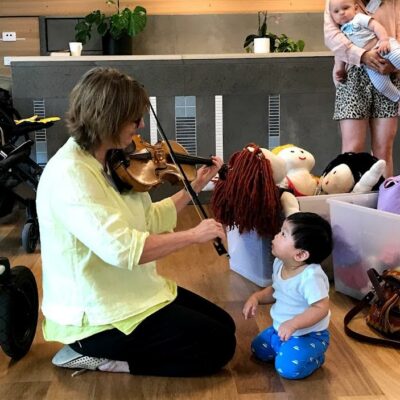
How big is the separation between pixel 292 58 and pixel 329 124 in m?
0.46

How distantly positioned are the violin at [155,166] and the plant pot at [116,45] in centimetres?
248

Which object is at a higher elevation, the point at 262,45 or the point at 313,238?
the point at 262,45

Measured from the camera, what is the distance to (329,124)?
3857 millimetres

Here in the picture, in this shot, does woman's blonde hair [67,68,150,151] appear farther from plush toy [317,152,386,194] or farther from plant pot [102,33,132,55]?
plant pot [102,33,132,55]

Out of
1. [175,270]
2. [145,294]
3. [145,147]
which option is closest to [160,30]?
[175,270]

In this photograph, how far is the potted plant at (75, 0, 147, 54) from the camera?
4.15 m

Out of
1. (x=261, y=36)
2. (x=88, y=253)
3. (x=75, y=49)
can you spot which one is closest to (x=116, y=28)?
(x=75, y=49)

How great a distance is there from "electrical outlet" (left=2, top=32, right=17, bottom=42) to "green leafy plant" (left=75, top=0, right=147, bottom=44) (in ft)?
2.11

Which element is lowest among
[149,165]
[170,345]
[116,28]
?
[170,345]

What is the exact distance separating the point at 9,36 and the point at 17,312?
3329mm

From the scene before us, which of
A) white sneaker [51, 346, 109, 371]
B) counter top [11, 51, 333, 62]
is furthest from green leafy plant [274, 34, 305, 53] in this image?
white sneaker [51, 346, 109, 371]

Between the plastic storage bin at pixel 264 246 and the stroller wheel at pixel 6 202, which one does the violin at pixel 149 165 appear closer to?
the plastic storage bin at pixel 264 246

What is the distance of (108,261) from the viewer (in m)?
1.49

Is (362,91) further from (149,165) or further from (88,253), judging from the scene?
(88,253)
